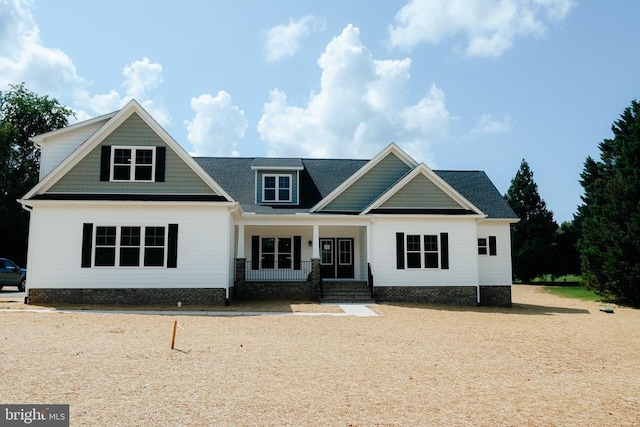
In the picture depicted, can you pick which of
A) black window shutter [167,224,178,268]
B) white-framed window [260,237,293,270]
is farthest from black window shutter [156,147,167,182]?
white-framed window [260,237,293,270]

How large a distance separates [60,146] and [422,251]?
15943 millimetres

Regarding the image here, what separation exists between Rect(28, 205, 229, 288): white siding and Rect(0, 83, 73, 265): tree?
20021 mm

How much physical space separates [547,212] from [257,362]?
4259 cm

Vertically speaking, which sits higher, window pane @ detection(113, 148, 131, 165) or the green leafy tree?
window pane @ detection(113, 148, 131, 165)

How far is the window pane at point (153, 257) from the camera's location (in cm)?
1742

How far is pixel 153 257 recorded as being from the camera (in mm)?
17469

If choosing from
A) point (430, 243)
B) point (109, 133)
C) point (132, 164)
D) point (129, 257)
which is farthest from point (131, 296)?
point (430, 243)

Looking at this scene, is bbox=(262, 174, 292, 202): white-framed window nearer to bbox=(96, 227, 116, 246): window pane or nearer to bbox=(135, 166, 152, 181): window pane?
bbox=(135, 166, 152, 181): window pane

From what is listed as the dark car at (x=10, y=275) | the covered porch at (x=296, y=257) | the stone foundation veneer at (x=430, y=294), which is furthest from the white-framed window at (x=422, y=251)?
the dark car at (x=10, y=275)

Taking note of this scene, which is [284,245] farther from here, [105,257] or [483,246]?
[483,246]

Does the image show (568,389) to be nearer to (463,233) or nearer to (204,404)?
(204,404)

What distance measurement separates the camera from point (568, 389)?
22.3 feet

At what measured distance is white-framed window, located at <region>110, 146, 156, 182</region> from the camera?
17.9m

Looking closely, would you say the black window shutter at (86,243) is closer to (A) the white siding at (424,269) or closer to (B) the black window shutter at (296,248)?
(B) the black window shutter at (296,248)
